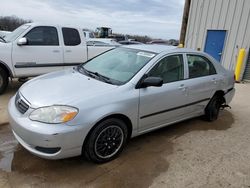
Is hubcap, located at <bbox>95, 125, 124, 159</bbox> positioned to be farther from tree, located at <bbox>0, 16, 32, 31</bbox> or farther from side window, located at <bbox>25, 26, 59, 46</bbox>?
tree, located at <bbox>0, 16, 32, 31</bbox>

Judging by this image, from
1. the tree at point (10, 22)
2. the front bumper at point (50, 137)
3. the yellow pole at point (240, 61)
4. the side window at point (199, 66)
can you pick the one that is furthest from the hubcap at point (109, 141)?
the tree at point (10, 22)

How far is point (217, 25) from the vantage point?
925 centimetres

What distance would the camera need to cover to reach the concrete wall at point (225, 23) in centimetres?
845

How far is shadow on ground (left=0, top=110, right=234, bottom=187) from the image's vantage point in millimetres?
2488

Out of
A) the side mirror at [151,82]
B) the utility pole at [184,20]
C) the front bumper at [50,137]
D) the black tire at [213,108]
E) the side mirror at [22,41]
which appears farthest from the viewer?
the utility pole at [184,20]

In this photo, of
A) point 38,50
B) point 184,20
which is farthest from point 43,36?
point 184,20

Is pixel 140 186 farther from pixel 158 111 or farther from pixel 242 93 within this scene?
pixel 242 93

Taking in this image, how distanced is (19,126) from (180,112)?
7.98ft

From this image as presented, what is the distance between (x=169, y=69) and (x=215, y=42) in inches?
279

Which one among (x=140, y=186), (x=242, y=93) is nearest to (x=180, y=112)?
(x=140, y=186)

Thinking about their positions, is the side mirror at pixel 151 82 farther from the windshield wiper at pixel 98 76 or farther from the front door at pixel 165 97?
the windshield wiper at pixel 98 76

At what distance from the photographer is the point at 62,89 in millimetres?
2752

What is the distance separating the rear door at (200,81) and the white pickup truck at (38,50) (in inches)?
141

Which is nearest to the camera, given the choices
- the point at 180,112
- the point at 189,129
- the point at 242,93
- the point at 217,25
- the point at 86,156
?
the point at 86,156
